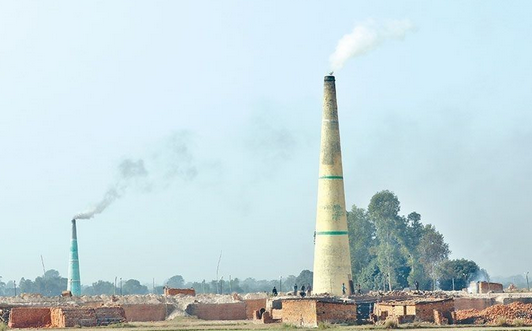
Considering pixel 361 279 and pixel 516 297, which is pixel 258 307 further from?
pixel 361 279

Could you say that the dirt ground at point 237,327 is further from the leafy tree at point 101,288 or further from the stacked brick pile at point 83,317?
the leafy tree at point 101,288

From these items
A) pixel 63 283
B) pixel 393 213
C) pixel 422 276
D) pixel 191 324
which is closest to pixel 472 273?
pixel 422 276

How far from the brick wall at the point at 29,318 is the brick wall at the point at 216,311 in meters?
10.0

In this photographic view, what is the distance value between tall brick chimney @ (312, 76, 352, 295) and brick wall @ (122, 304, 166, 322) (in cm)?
851

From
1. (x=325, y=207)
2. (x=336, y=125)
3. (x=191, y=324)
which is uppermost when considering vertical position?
(x=336, y=125)

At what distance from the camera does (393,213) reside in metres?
113

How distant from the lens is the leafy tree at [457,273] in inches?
3814

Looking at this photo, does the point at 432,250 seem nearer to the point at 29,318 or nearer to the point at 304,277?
the point at 304,277

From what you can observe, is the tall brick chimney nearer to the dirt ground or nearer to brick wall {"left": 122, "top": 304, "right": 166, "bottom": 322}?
the dirt ground

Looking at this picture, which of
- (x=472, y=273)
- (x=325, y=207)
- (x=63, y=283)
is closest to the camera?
(x=325, y=207)

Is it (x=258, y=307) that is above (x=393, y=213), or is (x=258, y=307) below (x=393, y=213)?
below

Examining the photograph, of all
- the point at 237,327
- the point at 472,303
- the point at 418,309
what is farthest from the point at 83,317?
the point at 472,303

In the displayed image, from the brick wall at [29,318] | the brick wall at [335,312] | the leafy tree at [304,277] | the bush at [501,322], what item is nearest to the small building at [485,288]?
the bush at [501,322]

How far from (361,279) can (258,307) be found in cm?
4368
